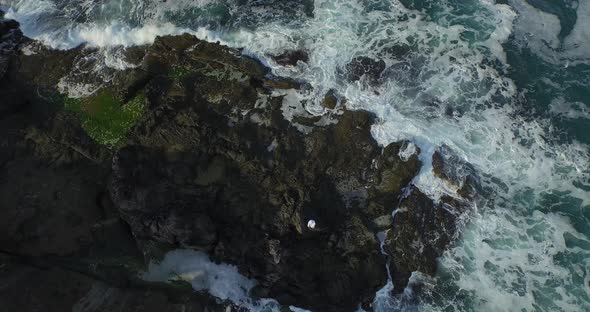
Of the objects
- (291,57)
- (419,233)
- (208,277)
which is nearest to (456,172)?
(419,233)

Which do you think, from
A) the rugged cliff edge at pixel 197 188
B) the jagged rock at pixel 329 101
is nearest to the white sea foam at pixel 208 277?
the rugged cliff edge at pixel 197 188

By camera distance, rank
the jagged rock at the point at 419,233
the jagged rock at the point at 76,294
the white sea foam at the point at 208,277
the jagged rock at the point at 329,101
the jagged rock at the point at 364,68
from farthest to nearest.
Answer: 1. the jagged rock at the point at 364,68
2. the jagged rock at the point at 329,101
3. the jagged rock at the point at 419,233
4. the white sea foam at the point at 208,277
5. the jagged rock at the point at 76,294

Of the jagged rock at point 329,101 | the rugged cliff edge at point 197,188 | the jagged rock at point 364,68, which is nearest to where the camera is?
the rugged cliff edge at point 197,188

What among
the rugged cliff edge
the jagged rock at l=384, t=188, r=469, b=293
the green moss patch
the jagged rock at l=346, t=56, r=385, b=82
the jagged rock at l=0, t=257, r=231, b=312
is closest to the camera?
the jagged rock at l=0, t=257, r=231, b=312

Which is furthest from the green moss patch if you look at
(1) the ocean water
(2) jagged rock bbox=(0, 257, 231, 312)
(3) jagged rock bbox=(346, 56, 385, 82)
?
(3) jagged rock bbox=(346, 56, 385, 82)

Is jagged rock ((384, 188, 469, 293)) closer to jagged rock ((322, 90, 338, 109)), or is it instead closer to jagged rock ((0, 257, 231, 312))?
jagged rock ((322, 90, 338, 109))

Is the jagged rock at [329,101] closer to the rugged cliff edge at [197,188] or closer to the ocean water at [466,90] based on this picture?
the rugged cliff edge at [197,188]
